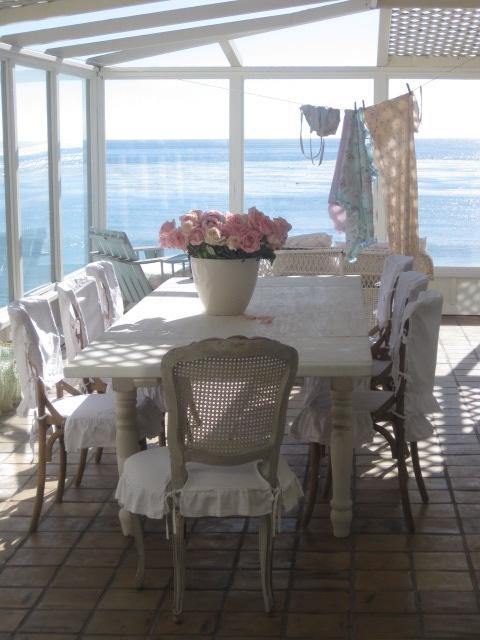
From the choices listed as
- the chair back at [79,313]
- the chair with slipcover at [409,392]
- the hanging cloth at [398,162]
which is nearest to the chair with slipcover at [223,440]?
the chair with slipcover at [409,392]

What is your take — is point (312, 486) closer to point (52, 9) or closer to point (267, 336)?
point (267, 336)

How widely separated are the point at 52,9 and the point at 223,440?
10.6ft

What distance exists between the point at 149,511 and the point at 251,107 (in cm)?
595

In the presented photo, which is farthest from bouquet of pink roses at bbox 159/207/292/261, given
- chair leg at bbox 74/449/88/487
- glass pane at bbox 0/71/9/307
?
glass pane at bbox 0/71/9/307

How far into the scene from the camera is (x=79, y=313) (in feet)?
14.0

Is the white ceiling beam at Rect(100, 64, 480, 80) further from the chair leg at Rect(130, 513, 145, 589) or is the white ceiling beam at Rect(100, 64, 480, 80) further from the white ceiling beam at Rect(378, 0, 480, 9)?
the chair leg at Rect(130, 513, 145, 589)

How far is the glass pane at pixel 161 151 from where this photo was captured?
8.45 m

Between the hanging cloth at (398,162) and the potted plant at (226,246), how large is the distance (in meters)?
3.41

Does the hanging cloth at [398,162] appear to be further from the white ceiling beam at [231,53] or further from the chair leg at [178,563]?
the chair leg at [178,563]

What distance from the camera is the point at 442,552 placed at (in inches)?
138

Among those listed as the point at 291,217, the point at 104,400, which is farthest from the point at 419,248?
the point at 104,400

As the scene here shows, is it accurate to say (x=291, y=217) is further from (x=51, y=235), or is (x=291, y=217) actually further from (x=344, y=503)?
(x=344, y=503)

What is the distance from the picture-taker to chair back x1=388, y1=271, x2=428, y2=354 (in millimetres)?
4086

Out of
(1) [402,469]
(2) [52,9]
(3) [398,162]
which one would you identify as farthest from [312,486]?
(3) [398,162]
